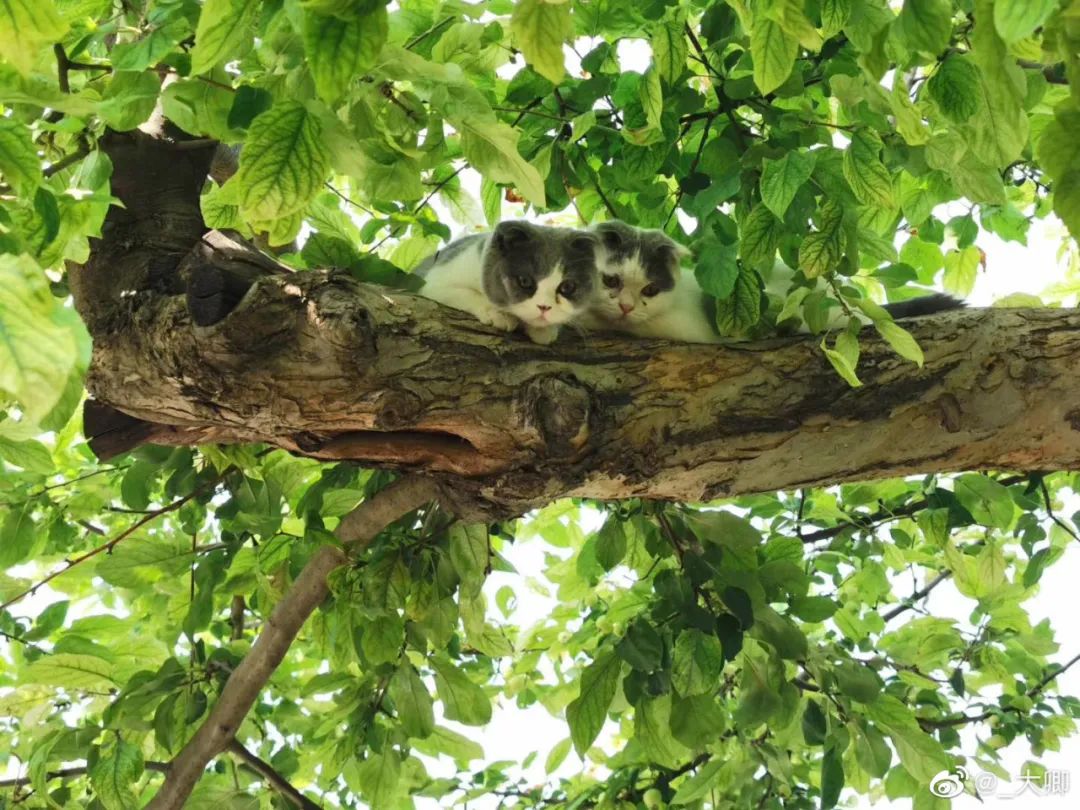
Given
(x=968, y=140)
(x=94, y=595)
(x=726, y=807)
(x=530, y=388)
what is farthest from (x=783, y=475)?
(x=94, y=595)

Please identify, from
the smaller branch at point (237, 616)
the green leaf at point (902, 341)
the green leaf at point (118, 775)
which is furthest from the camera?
the smaller branch at point (237, 616)

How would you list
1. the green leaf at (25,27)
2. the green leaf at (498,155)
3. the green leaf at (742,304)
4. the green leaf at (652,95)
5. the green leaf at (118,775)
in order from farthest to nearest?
the green leaf at (118,775) < the green leaf at (742,304) < the green leaf at (652,95) < the green leaf at (498,155) < the green leaf at (25,27)

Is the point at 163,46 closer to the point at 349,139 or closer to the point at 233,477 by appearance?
the point at 349,139

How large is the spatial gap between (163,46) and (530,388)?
3.67ft

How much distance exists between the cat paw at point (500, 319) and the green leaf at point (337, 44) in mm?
1583

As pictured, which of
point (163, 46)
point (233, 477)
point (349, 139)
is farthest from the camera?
point (233, 477)

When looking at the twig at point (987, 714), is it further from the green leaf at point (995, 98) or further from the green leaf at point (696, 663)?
the green leaf at point (995, 98)

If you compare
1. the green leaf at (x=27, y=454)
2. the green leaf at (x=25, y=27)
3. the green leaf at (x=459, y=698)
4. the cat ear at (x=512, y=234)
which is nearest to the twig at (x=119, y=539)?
the green leaf at (x=27, y=454)

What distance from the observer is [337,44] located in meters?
1.33

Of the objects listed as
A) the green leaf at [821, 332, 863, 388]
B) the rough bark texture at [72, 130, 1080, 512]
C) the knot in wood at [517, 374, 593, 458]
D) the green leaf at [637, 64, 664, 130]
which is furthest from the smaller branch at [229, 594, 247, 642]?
the green leaf at [821, 332, 863, 388]

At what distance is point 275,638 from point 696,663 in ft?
4.20

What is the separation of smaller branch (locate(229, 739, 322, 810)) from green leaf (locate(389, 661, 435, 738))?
0.48 metres

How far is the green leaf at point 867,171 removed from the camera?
2193mm

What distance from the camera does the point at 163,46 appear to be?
2041 mm
